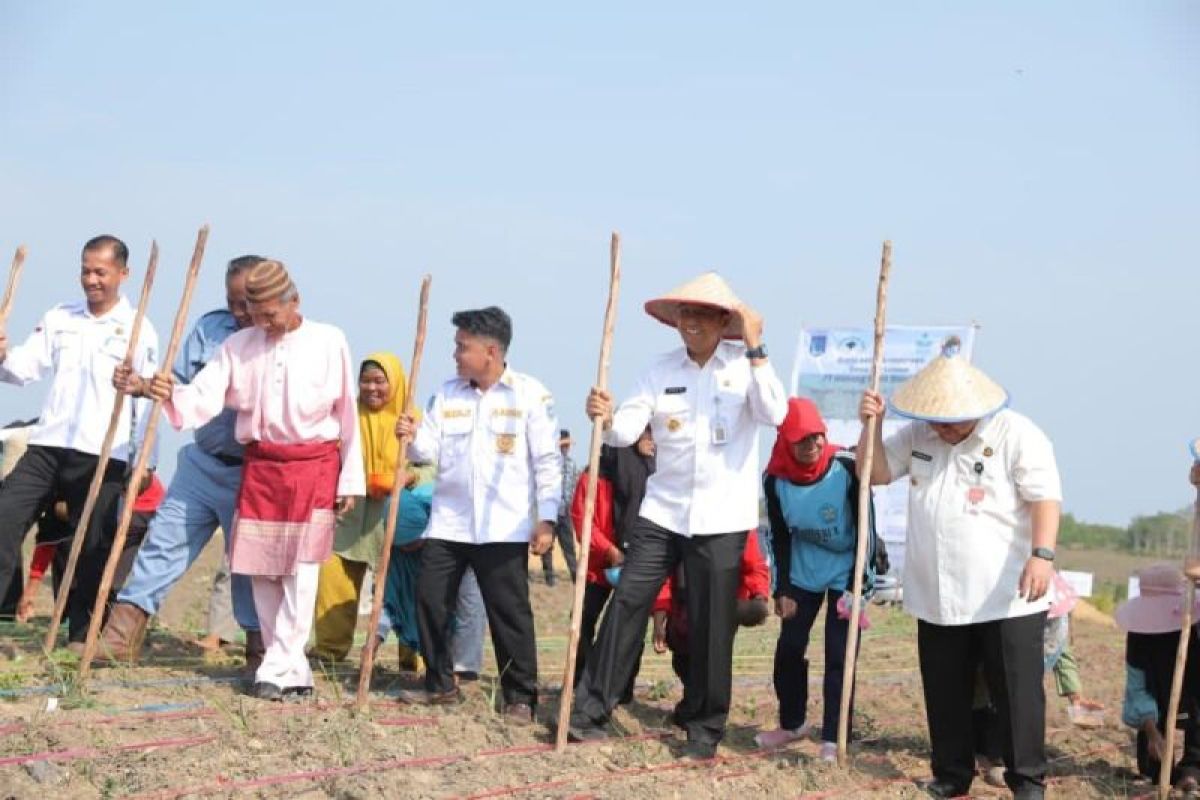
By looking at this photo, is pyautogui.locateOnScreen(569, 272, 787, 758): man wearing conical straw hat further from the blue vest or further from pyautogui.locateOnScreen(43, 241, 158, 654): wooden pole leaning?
pyautogui.locateOnScreen(43, 241, 158, 654): wooden pole leaning

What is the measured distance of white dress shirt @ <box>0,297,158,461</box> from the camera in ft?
23.6

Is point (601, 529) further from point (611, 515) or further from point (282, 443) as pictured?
point (282, 443)

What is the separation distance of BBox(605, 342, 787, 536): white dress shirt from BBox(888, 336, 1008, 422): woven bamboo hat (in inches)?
19.9

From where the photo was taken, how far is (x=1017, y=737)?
5.75 meters

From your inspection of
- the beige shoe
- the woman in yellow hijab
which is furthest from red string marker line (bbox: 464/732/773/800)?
the beige shoe

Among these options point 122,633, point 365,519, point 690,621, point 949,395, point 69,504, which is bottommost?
point 122,633

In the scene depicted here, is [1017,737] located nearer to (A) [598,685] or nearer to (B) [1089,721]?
(A) [598,685]

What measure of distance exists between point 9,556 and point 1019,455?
4.55m

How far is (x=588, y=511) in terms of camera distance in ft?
20.3

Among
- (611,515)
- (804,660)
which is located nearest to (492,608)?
(611,515)

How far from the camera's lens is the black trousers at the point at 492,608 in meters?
6.62

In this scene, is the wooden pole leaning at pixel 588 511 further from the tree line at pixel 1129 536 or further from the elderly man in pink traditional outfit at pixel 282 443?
the tree line at pixel 1129 536

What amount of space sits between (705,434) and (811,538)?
0.91 metres

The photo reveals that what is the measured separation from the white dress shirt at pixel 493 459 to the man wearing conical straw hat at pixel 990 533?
1.62 metres
